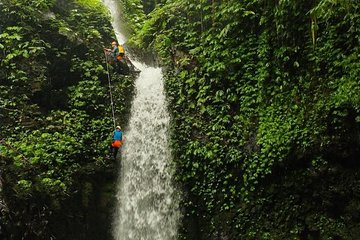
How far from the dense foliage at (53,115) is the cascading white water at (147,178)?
581 millimetres

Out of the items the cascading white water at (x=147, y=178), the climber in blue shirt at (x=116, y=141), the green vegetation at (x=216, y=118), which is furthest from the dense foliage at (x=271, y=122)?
the climber in blue shirt at (x=116, y=141)

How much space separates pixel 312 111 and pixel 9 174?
26.2 feet

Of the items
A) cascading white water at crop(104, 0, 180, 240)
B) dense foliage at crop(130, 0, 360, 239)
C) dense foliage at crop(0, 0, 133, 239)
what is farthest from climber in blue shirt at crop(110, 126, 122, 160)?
dense foliage at crop(130, 0, 360, 239)

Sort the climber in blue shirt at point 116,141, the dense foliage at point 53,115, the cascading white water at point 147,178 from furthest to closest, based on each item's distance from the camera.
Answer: the climber in blue shirt at point 116,141, the cascading white water at point 147,178, the dense foliage at point 53,115

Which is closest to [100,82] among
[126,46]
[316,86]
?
[126,46]

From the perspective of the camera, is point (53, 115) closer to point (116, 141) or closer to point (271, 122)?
point (116, 141)

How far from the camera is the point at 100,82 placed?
13.6m

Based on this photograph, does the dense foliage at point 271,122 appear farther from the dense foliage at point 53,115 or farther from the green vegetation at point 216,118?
the dense foliage at point 53,115

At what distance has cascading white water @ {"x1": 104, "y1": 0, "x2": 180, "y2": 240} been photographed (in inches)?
435

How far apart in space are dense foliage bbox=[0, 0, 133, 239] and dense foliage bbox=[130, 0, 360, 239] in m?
2.83

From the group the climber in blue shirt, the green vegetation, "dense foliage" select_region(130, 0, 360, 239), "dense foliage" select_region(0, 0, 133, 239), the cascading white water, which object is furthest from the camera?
the climber in blue shirt

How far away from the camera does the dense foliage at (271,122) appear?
863 cm

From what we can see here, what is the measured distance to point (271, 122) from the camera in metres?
9.88

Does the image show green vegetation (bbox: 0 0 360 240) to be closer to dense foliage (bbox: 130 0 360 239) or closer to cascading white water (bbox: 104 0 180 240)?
dense foliage (bbox: 130 0 360 239)
